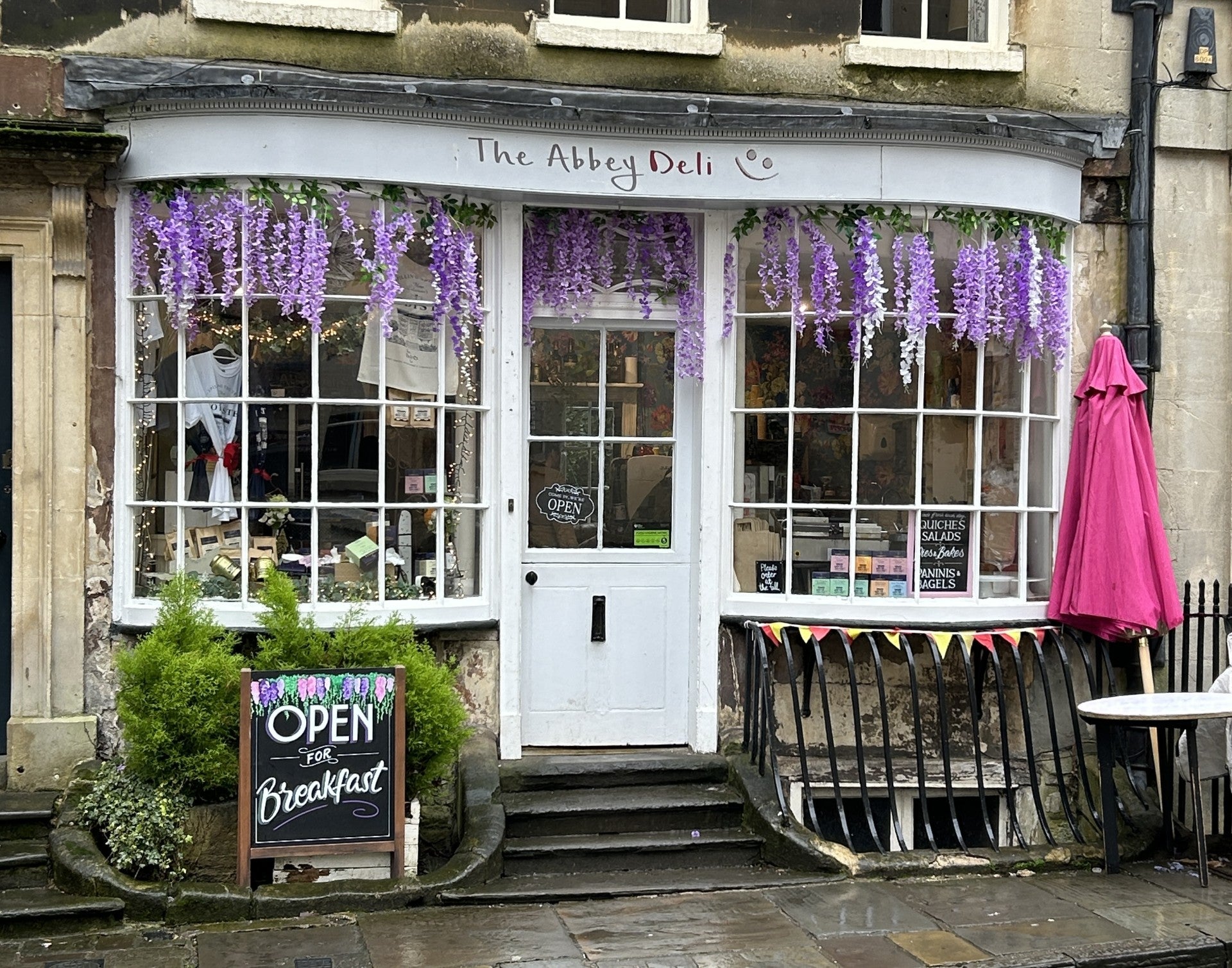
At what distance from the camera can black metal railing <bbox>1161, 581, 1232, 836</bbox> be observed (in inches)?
299

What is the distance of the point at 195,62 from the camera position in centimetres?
696

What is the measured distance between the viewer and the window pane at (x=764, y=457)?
7.68 m

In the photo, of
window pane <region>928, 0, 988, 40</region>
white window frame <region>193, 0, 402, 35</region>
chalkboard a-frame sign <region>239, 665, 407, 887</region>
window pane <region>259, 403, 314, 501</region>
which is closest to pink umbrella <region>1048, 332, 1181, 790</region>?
window pane <region>928, 0, 988, 40</region>

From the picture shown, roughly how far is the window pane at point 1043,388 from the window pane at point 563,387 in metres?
2.60

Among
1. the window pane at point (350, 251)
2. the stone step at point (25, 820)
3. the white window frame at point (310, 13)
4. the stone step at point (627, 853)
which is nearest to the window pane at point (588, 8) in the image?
the white window frame at point (310, 13)

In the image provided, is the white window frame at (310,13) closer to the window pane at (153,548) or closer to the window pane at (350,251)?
the window pane at (350,251)

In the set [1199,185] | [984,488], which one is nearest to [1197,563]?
[984,488]

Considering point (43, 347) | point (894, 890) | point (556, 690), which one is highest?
point (43, 347)

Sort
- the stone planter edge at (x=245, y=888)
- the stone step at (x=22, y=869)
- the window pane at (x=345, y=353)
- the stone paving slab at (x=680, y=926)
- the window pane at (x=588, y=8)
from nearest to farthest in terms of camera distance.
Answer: the stone paving slab at (x=680, y=926), the stone planter edge at (x=245, y=888), the stone step at (x=22, y=869), the window pane at (x=345, y=353), the window pane at (x=588, y=8)

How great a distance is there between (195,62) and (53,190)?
0.99 metres

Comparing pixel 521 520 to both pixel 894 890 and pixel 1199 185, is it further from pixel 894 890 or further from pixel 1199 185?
pixel 1199 185

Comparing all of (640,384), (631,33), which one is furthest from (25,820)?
(631,33)

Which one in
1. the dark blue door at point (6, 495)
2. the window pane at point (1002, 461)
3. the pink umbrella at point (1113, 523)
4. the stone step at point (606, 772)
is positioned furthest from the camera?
the window pane at point (1002, 461)

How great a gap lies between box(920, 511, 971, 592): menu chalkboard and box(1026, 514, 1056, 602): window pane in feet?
1.39
